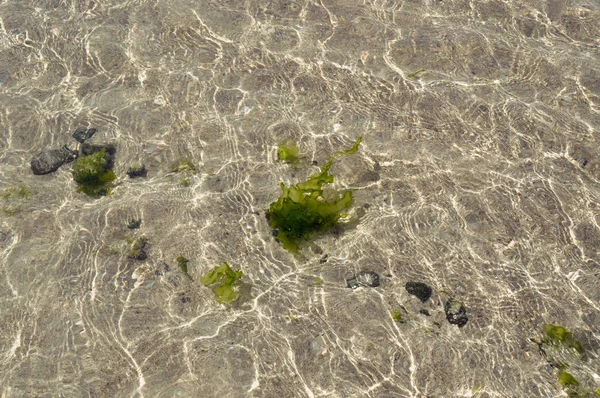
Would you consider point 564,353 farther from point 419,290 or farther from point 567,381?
point 419,290

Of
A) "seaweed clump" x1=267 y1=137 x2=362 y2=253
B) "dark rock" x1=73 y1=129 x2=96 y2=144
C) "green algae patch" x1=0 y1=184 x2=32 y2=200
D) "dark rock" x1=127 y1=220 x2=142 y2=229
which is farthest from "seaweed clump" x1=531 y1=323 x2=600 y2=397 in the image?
"green algae patch" x1=0 y1=184 x2=32 y2=200

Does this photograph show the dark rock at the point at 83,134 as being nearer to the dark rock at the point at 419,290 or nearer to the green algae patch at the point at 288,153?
the green algae patch at the point at 288,153

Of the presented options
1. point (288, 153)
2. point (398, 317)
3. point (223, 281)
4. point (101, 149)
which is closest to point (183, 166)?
point (101, 149)

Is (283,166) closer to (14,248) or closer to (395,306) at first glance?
(395,306)

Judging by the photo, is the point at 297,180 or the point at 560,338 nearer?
the point at 560,338

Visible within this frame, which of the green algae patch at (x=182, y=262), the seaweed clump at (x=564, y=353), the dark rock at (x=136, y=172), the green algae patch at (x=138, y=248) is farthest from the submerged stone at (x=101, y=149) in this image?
the seaweed clump at (x=564, y=353)

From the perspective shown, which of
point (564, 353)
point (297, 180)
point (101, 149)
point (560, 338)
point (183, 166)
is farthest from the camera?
point (101, 149)

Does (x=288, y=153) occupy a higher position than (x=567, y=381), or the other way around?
(x=288, y=153)

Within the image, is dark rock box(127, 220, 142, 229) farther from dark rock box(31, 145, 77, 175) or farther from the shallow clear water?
dark rock box(31, 145, 77, 175)
